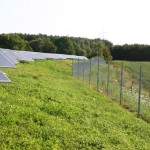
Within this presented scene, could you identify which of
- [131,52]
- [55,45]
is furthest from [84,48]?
[131,52]

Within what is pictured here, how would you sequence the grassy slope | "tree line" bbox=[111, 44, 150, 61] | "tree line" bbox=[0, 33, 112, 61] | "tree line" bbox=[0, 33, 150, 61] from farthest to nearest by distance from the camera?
"tree line" bbox=[111, 44, 150, 61] → "tree line" bbox=[0, 33, 150, 61] → "tree line" bbox=[0, 33, 112, 61] → the grassy slope

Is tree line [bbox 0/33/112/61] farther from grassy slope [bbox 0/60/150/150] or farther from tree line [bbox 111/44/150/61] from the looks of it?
grassy slope [bbox 0/60/150/150]

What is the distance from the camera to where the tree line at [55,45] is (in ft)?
260

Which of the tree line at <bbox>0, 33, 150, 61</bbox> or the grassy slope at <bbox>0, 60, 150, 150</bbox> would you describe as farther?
the tree line at <bbox>0, 33, 150, 61</bbox>

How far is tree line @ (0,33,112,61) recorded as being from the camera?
7912cm

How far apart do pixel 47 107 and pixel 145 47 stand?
89845mm

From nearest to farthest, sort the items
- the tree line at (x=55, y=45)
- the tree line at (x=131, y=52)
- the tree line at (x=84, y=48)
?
1. the tree line at (x=55, y=45)
2. the tree line at (x=84, y=48)
3. the tree line at (x=131, y=52)

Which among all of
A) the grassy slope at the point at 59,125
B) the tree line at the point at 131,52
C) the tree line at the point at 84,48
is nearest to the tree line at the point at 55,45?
the tree line at the point at 84,48

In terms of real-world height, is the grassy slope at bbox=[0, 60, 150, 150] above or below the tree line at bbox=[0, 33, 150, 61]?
below

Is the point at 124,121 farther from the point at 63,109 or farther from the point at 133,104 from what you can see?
the point at 133,104

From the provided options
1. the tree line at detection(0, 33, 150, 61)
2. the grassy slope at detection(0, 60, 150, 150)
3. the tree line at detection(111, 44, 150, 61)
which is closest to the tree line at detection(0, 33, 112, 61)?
the tree line at detection(0, 33, 150, 61)

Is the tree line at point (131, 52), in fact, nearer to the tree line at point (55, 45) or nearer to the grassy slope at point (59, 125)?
the tree line at point (55, 45)

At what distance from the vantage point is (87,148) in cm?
925

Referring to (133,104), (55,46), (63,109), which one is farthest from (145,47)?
(63,109)
